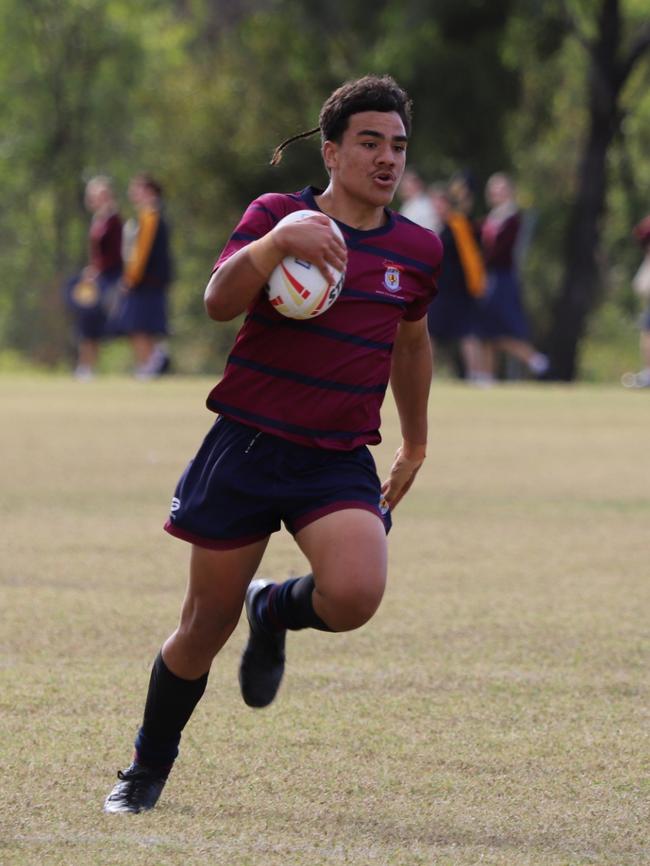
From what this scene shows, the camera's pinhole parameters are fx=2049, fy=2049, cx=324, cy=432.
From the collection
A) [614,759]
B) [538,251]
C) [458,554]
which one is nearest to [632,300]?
[538,251]

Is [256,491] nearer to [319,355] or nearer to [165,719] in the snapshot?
[319,355]

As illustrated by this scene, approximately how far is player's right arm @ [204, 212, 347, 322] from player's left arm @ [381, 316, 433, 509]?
63cm

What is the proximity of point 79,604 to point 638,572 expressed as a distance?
2566 millimetres

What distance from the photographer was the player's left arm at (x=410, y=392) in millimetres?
5281

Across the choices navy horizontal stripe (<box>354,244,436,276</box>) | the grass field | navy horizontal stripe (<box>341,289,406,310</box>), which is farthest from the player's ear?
the grass field

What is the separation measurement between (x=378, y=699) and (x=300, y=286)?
6.46 feet

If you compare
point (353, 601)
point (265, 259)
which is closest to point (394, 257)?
point (265, 259)

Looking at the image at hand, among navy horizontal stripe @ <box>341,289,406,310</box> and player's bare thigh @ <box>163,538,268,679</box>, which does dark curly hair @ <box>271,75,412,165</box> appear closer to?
navy horizontal stripe @ <box>341,289,406,310</box>

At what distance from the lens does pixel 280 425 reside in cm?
488

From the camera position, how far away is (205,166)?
3906 cm

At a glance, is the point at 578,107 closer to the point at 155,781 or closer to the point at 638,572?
the point at 638,572

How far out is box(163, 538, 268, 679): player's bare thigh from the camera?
486cm

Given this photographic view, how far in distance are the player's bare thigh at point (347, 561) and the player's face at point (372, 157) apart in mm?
771

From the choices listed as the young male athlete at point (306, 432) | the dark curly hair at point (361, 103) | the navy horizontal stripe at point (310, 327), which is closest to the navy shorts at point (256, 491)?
the young male athlete at point (306, 432)
